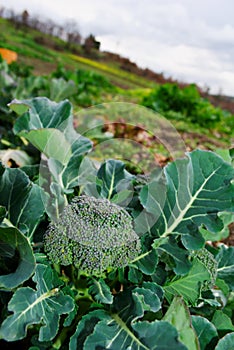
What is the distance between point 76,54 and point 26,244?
27.7 m

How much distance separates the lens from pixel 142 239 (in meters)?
1.44

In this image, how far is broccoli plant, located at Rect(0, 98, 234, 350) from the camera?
1.18 m

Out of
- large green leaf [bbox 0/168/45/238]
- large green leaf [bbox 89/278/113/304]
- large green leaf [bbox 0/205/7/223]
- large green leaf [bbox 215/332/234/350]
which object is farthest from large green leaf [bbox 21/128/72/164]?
large green leaf [bbox 215/332/234/350]

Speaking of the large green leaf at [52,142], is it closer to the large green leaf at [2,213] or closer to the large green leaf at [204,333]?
the large green leaf at [2,213]

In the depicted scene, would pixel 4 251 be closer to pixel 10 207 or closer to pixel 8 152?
pixel 10 207

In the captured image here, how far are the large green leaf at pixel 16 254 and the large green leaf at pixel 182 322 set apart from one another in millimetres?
391

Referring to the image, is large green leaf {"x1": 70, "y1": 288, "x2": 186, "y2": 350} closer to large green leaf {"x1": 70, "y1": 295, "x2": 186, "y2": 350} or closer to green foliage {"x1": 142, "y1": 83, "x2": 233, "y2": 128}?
large green leaf {"x1": 70, "y1": 295, "x2": 186, "y2": 350}

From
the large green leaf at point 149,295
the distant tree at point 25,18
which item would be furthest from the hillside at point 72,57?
the large green leaf at point 149,295

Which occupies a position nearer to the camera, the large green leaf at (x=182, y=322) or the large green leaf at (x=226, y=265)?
the large green leaf at (x=182, y=322)

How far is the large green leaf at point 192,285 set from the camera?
138 centimetres

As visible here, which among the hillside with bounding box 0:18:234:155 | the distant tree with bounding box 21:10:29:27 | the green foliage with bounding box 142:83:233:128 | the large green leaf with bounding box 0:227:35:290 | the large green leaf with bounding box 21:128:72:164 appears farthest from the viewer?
the distant tree with bounding box 21:10:29:27

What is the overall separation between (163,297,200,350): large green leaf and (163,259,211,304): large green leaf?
185 mm

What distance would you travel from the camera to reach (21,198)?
1363mm

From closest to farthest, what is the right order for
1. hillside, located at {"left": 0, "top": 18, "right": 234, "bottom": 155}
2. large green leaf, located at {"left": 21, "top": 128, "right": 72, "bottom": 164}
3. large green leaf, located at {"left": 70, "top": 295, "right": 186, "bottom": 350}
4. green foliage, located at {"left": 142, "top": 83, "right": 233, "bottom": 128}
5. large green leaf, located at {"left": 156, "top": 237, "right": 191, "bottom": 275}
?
large green leaf, located at {"left": 70, "top": 295, "right": 186, "bottom": 350} < large green leaf, located at {"left": 156, "top": 237, "right": 191, "bottom": 275} < large green leaf, located at {"left": 21, "top": 128, "right": 72, "bottom": 164} < green foliage, located at {"left": 142, "top": 83, "right": 233, "bottom": 128} < hillside, located at {"left": 0, "top": 18, "right": 234, "bottom": 155}
